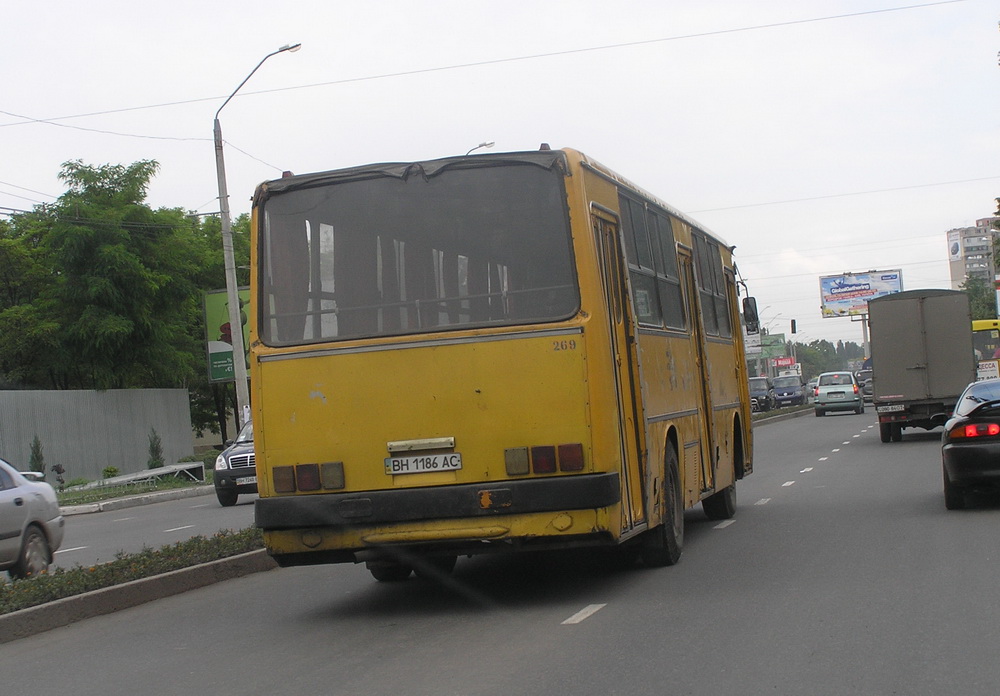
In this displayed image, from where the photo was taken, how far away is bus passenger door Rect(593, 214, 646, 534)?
961 cm

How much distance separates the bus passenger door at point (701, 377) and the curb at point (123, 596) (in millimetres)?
4485

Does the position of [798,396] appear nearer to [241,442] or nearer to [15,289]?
[15,289]

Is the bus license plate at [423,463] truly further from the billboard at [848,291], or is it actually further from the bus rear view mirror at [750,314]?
the billboard at [848,291]

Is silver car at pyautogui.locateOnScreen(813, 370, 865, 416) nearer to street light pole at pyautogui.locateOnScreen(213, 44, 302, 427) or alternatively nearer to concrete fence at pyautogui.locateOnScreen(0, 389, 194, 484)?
concrete fence at pyautogui.locateOnScreen(0, 389, 194, 484)

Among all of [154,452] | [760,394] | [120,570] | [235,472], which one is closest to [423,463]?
[120,570]

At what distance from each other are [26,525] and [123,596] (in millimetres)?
2670

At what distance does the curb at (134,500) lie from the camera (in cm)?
2788

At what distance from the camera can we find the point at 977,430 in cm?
1391

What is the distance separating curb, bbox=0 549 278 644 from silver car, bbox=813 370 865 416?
1692 inches

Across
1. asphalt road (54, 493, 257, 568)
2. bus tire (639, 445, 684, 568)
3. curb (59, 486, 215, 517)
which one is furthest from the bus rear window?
curb (59, 486, 215, 517)

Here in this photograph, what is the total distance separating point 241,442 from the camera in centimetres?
2533

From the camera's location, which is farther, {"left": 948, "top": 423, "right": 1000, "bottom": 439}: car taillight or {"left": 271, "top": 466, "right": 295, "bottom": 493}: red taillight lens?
{"left": 948, "top": 423, "right": 1000, "bottom": 439}: car taillight

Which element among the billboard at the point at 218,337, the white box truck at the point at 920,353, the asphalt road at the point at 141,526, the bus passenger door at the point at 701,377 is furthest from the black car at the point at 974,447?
the billboard at the point at 218,337

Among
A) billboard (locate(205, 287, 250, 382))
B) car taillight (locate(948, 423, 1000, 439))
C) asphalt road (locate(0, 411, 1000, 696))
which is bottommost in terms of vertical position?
asphalt road (locate(0, 411, 1000, 696))
